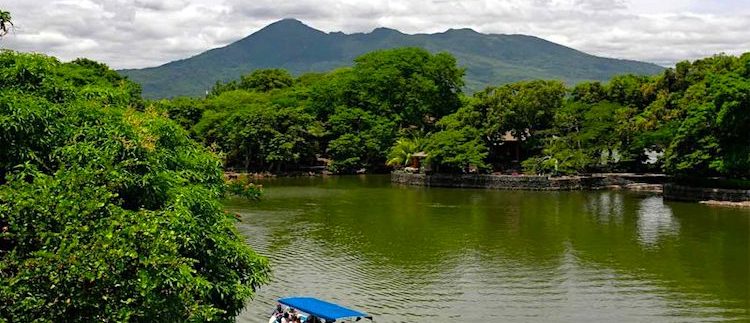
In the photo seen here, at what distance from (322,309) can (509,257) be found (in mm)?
11236

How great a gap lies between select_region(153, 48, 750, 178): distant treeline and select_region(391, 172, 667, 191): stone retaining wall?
960mm

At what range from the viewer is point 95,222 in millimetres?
10156

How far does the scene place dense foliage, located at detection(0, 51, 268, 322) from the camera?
966 cm

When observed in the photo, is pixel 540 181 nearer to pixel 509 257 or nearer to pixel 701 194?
pixel 701 194

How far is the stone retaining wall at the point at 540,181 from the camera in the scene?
4919 centimetres

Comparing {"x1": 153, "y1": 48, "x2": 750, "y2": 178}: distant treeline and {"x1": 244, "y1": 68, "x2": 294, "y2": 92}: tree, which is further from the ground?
{"x1": 244, "y1": 68, "x2": 294, "y2": 92}: tree

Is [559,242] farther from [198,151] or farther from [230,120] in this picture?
[230,120]

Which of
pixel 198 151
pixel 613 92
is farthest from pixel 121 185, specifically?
pixel 613 92

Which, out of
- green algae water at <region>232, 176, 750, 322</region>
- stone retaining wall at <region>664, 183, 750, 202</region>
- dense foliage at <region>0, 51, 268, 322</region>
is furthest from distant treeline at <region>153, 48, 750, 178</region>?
dense foliage at <region>0, 51, 268, 322</region>

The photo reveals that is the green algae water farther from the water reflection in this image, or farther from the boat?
the boat

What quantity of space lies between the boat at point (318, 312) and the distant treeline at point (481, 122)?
1471 centimetres

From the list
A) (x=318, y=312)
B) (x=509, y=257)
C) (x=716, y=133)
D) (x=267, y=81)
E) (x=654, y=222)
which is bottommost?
(x=318, y=312)

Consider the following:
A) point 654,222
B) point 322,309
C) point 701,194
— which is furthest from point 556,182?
point 322,309

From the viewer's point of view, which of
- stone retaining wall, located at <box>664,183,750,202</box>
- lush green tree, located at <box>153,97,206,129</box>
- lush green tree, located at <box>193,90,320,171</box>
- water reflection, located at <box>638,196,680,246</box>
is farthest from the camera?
lush green tree, located at <box>153,97,206,129</box>
